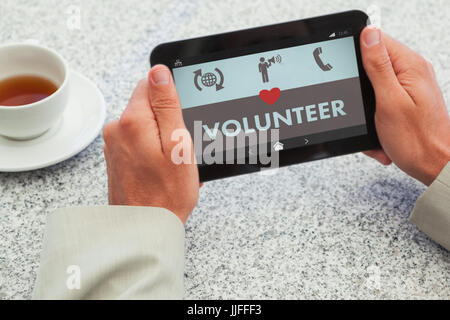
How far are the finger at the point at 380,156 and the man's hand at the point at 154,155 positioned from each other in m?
0.29

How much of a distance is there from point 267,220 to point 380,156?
21cm

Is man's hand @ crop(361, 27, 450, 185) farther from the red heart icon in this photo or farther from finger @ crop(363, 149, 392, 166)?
the red heart icon

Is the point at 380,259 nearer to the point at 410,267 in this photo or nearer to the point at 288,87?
the point at 410,267

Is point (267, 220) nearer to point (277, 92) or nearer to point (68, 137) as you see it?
point (277, 92)

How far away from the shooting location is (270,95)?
693 mm

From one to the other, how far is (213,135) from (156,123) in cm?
8

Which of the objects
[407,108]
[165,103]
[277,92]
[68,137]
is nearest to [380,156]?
[407,108]

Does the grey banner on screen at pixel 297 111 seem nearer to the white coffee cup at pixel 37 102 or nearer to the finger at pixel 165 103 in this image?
the finger at pixel 165 103

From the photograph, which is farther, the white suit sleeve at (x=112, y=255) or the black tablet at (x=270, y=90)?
the black tablet at (x=270, y=90)

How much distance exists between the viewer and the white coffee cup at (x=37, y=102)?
27.4 inches

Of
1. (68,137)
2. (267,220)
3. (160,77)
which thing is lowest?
(267,220)

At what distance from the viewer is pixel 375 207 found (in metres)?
0.74

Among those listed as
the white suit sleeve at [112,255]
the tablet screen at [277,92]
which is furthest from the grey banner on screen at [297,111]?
the white suit sleeve at [112,255]
